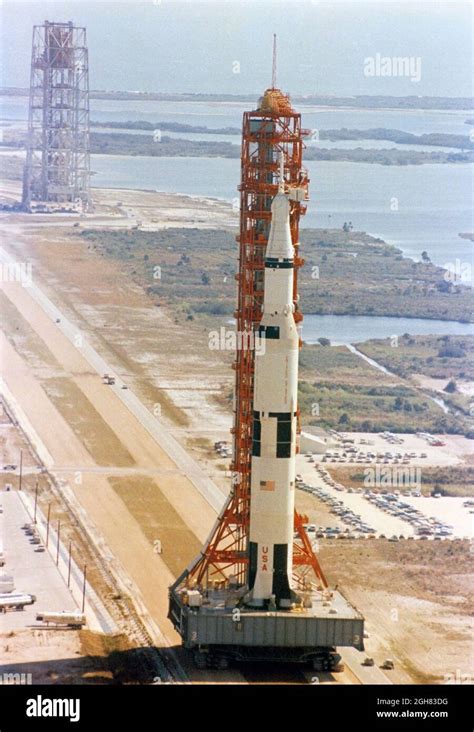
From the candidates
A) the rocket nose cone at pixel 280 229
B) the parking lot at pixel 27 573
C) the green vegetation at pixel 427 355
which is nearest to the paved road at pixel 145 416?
the parking lot at pixel 27 573

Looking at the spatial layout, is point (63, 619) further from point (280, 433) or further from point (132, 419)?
point (132, 419)

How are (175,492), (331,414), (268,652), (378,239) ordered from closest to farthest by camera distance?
(268,652) < (175,492) < (331,414) < (378,239)

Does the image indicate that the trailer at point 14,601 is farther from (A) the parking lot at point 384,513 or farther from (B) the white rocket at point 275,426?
(A) the parking lot at point 384,513

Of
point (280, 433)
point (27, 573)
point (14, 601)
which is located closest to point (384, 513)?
point (27, 573)

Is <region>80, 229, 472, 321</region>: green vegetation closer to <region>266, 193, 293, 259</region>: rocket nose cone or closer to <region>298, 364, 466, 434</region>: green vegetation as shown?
<region>298, 364, 466, 434</region>: green vegetation
